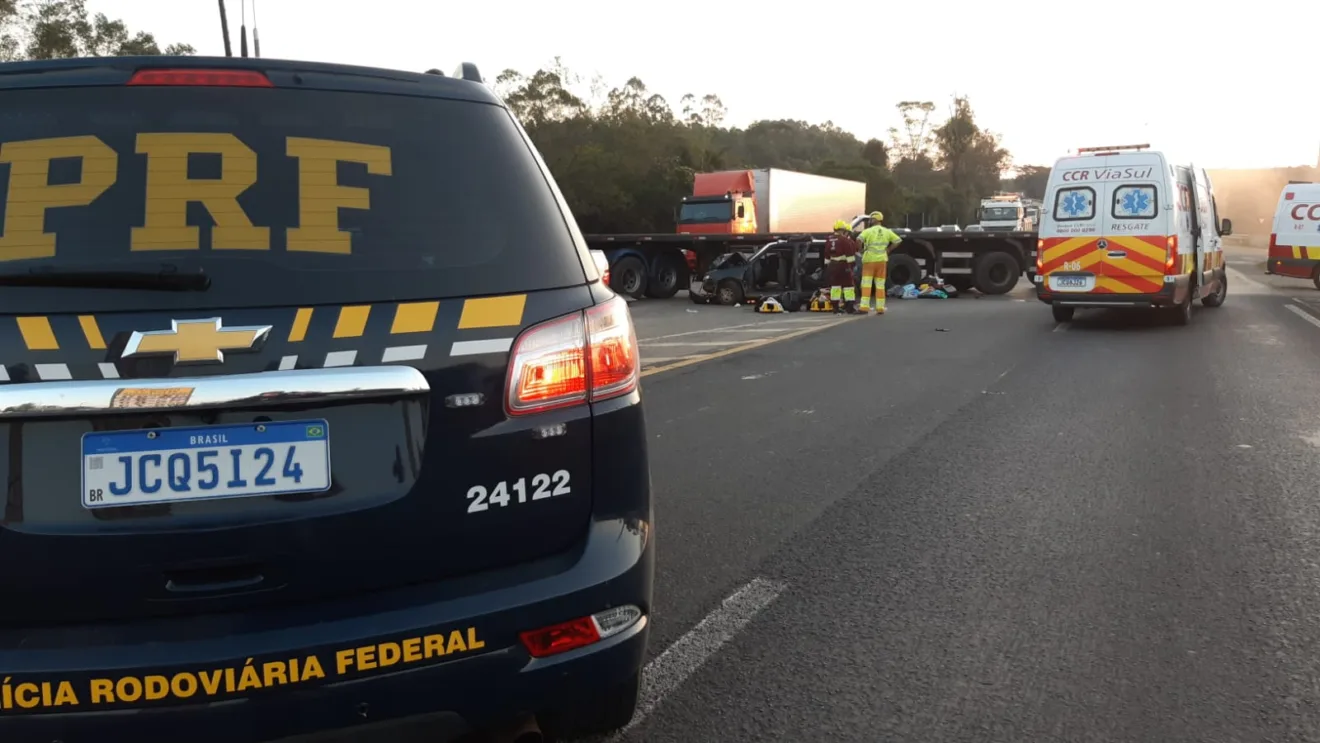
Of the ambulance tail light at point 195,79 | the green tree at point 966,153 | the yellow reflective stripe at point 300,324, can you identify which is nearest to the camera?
the yellow reflective stripe at point 300,324

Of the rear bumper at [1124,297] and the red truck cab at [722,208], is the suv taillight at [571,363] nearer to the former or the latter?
the rear bumper at [1124,297]

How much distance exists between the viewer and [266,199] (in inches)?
86.0

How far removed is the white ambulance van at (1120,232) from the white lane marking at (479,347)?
1367cm

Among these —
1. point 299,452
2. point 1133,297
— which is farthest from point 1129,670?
point 1133,297

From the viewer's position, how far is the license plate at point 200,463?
6.35 ft

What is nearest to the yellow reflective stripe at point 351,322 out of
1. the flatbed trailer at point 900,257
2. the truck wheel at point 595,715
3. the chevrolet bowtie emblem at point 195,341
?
the chevrolet bowtie emblem at point 195,341

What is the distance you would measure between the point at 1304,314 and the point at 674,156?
145 ft

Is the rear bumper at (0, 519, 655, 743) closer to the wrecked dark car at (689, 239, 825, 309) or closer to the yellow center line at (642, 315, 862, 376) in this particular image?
the yellow center line at (642, 315, 862, 376)

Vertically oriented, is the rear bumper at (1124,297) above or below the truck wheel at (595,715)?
above

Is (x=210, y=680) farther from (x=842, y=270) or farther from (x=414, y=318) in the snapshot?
(x=842, y=270)

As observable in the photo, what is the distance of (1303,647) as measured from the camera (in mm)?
3500

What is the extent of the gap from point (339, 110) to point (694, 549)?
9.09 ft

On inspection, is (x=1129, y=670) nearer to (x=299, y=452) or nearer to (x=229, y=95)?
(x=299, y=452)

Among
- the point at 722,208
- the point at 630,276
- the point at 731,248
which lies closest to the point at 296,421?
the point at 630,276
